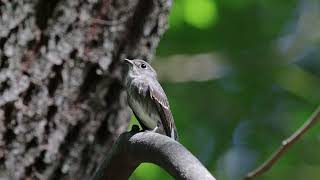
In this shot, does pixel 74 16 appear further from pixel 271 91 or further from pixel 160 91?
pixel 271 91

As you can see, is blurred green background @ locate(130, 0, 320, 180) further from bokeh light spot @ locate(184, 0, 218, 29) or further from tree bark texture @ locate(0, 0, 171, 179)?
tree bark texture @ locate(0, 0, 171, 179)

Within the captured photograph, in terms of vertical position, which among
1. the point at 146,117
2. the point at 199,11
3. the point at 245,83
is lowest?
the point at 245,83

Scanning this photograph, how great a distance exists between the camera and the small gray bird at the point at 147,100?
2.66m

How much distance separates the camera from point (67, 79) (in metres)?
2.33

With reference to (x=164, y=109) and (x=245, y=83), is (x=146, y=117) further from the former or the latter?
(x=245, y=83)

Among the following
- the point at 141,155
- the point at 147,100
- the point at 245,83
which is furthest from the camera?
the point at 245,83

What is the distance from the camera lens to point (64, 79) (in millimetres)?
2332

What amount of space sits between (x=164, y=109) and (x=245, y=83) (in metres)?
1.59

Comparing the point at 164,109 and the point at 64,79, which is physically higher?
the point at 64,79

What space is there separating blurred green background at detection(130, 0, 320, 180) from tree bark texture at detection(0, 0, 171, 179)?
4.13ft

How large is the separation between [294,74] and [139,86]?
134cm

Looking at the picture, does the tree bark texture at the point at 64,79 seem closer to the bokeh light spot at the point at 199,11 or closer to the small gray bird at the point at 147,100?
the small gray bird at the point at 147,100

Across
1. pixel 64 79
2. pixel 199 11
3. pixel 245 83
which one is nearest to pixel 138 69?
pixel 64 79

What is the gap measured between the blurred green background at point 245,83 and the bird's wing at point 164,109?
0.82m
